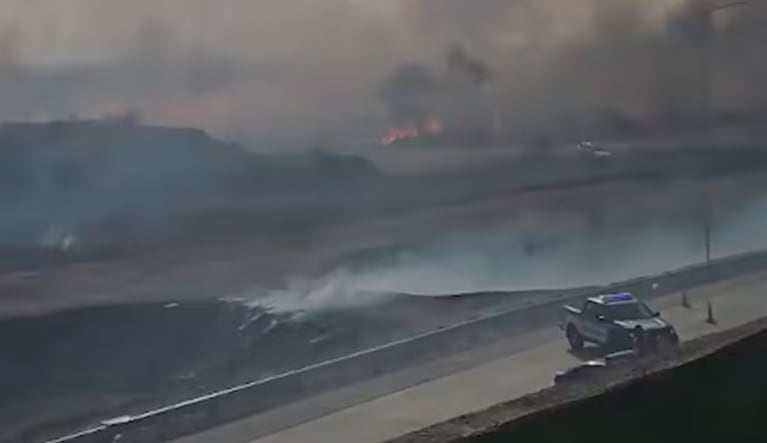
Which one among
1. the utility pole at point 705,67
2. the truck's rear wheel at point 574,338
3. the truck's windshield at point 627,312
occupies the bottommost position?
the truck's rear wheel at point 574,338

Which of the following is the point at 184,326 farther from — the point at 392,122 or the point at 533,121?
the point at 533,121

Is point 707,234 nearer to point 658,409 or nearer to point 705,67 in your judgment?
point 705,67

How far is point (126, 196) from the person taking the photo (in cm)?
638

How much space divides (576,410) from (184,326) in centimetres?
604

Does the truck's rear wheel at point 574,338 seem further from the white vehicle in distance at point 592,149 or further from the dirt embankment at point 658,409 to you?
the dirt embankment at point 658,409

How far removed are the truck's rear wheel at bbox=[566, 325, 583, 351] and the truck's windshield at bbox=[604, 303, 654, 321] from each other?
0.64 ft

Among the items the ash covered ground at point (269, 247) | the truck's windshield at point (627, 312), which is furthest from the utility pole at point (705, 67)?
the truck's windshield at point (627, 312)

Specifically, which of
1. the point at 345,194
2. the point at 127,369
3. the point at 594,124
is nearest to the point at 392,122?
the point at 345,194

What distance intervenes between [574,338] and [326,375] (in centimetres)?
144

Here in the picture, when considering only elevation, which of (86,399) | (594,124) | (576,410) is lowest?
(86,399)

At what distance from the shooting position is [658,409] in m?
1.20

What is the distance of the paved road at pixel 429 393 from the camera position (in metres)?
4.31

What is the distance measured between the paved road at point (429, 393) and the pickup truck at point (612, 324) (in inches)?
4.4

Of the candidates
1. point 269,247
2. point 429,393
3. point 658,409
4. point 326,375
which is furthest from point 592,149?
point 658,409
